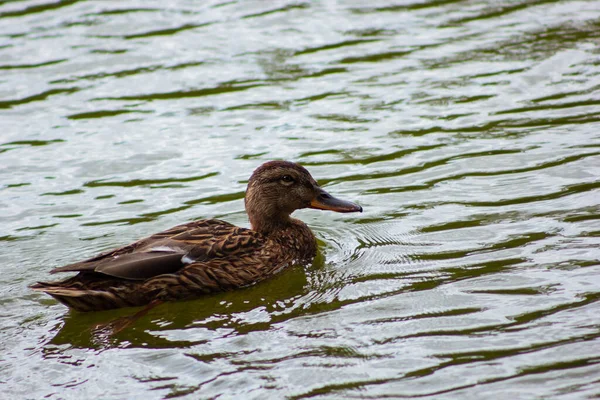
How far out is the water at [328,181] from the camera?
621 centimetres

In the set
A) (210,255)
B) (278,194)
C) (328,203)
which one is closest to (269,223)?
(278,194)

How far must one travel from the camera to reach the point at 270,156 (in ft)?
35.0

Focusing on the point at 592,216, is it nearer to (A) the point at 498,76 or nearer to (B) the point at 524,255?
(B) the point at 524,255

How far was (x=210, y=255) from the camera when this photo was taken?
25.6 feet

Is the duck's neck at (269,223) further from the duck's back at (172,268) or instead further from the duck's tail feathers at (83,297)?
the duck's tail feathers at (83,297)

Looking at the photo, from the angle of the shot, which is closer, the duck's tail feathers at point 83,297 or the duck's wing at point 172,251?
the duck's tail feathers at point 83,297

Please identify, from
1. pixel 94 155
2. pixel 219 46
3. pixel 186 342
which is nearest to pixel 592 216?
pixel 186 342

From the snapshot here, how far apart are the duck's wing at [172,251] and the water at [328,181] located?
14.0 inches

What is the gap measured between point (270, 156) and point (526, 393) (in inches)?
220

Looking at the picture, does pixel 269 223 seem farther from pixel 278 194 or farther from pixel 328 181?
pixel 328 181

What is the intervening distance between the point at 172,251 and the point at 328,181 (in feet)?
9.16

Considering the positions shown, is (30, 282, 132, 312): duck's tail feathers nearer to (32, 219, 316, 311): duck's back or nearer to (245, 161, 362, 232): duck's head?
(32, 219, 316, 311): duck's back

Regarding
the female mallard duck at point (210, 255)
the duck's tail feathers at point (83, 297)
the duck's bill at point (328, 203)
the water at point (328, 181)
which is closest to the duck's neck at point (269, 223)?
the female mallard duck at point (210, 255)

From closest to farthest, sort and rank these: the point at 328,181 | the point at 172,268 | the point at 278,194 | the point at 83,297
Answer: the point at 83,297, the point at 172,268, the point at 278,194, the point at 328,181
